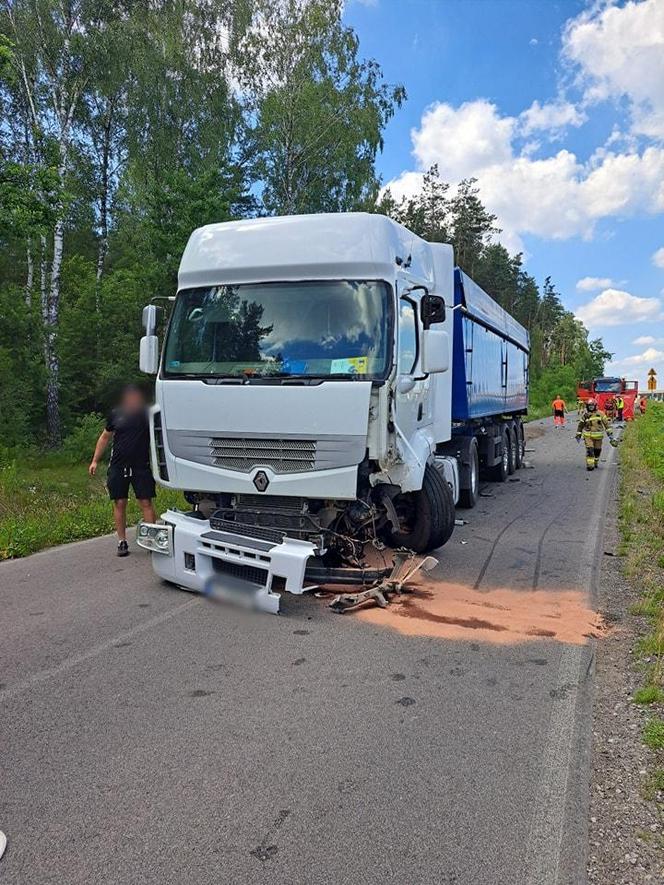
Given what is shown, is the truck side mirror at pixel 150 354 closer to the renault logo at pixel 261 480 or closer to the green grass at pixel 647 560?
the renault logo at pixel 261 480

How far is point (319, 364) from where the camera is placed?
17.0 ft

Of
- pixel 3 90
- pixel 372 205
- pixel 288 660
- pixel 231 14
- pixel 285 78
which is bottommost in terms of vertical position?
pixel 288 660

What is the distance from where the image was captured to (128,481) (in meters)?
6.84

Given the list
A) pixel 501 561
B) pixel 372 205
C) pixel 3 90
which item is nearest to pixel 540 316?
pixel 372 205

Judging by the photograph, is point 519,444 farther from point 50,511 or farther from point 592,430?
point 50,511

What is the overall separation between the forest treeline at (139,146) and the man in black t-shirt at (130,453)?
10.1 metres

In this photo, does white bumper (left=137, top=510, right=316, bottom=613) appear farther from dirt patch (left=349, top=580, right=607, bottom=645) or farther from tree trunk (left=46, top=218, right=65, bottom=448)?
tree trunk (left=46, top=218, right=65, bottom=448)

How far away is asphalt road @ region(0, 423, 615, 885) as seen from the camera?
242 cm

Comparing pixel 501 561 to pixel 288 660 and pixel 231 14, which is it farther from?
pixel 231 14

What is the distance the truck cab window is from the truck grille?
40.9 inches

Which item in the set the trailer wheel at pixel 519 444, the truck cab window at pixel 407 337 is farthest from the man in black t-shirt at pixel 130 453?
the trailer wheel at pixel 519 444

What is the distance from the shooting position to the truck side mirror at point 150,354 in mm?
6078

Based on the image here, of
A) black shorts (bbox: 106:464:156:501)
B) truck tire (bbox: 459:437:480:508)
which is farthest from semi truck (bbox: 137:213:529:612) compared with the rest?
truck tire (bbox: 459:437:480:508)

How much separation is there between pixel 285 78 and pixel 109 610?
2211 centimetres
